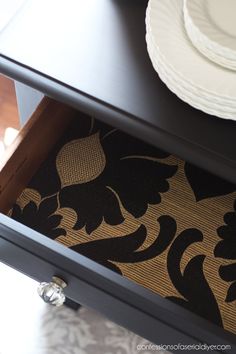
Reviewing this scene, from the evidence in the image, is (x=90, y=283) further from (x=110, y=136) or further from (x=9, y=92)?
(x=9, y=92)

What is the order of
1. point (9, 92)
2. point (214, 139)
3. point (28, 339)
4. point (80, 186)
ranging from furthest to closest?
point (9, 92) < point (28, 339) < point (80, 186) < point (214, 139)

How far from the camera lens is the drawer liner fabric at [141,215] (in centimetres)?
71

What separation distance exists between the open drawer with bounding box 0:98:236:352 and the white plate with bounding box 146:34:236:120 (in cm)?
22

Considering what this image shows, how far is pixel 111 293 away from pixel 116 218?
136 millimetres

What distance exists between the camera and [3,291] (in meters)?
0.96

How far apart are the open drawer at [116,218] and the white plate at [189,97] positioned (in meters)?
0.22

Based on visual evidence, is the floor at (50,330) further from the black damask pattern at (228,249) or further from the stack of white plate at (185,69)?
the stack of white plate at (185,69)

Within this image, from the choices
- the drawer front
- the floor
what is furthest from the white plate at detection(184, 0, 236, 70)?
the floor

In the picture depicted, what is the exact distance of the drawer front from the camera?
61 cm

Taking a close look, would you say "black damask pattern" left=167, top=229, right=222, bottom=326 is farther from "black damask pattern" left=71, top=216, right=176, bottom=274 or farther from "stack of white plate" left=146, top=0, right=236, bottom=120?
"stack of white plate" left=146, top=0, right=236, bottom=120

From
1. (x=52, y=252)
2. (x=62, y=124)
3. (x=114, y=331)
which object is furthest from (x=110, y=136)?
(x=114, y=331)

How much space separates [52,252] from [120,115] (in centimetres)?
18

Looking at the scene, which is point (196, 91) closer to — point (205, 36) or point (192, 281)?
point (205, 36)

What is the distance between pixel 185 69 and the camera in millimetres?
534
